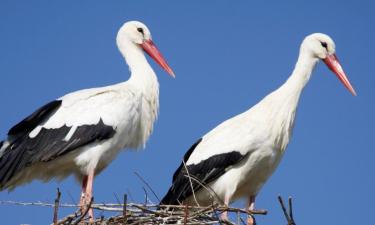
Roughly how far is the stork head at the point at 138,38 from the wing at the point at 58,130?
3.90 ft

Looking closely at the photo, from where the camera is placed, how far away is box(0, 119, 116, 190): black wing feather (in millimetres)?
→ 9560

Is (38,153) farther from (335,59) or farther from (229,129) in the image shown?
(335,59)

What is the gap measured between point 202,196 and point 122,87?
132 cm

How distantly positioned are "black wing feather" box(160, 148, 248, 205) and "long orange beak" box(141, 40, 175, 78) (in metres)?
1.50

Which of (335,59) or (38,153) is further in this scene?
(335,59)

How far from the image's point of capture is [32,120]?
9727mm

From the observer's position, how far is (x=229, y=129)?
10.0 metres

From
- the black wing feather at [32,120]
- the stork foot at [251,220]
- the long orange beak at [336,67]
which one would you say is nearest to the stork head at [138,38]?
the black wing feather at [32,120]

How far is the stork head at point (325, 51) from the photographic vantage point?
1053 centimetres

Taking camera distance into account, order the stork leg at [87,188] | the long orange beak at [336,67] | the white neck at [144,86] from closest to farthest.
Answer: the stork leg at [87,188] → the white neck at [144,86] → the long orange beak at [336,67]

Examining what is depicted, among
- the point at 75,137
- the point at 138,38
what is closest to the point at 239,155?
the point at 75,137

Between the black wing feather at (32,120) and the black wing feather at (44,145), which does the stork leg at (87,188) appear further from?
the black wing feather at (32,120)

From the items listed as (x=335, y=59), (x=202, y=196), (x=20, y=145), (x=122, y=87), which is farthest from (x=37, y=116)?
(x=335, y=59)

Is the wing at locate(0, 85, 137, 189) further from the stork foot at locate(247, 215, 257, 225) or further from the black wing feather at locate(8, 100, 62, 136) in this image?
the stork foot at locate(247, 215, 257, 225)
